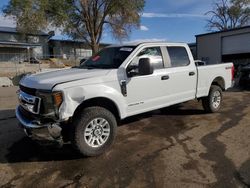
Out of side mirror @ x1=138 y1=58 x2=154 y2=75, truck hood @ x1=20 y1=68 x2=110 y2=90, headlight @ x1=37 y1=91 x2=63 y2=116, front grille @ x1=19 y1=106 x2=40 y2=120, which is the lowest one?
front grille @ x1=19 y1=106 x2=40 y2=120

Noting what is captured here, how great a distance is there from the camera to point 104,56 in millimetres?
5918

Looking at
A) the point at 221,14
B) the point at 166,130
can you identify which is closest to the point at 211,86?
the point at 166,130

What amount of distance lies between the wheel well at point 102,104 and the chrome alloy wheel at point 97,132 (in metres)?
0.31

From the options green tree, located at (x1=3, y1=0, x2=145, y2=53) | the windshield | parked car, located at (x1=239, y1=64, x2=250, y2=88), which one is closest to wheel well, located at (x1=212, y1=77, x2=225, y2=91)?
the windshield

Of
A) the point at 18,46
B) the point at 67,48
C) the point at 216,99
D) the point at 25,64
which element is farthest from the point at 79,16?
the point at 216,99

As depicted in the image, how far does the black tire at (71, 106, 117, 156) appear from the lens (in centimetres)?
434

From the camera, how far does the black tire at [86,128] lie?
434 cm

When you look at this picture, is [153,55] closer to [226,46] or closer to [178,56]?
[178,56]

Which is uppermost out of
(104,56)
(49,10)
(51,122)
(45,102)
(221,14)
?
(221,14)

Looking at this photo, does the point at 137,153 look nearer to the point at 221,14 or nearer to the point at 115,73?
the point at 115,73

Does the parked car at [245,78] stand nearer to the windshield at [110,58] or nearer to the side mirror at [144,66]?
the windshield at [110,58]

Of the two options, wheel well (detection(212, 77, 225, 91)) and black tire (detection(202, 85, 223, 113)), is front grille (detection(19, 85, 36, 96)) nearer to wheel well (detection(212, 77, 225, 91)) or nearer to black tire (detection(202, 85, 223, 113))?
black tire (detection(202, 85, 223, 113))

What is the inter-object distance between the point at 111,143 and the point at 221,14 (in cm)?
5445

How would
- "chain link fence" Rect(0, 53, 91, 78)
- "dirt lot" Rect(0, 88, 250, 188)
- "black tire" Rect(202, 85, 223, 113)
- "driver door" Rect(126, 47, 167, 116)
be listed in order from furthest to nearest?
"chain link fence" Rect(0, 53, 91, 78) → "black tire" Rect(202, 85, 223, 113) → "driver door" Rect(126, 47, 167, 116) → "dirt lot" Rect(0, 88, 250, 188)
